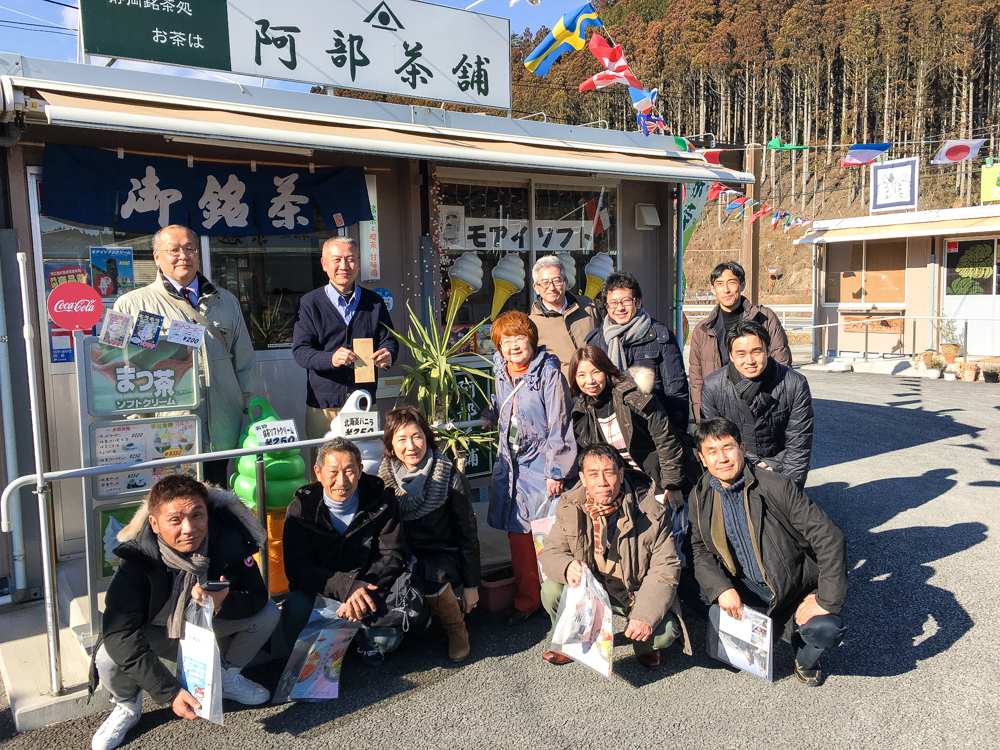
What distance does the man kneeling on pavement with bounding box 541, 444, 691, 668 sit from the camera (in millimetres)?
3287

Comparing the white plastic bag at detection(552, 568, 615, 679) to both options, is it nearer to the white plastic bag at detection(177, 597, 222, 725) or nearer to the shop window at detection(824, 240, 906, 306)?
the white plastic bag at detection(177, 597, 222, 725)

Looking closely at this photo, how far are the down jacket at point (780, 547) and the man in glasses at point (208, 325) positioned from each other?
8.57ft

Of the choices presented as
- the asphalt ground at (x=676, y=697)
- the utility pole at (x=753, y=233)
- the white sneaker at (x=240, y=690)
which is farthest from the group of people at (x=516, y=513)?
the utility pole at (x=753, y=233)

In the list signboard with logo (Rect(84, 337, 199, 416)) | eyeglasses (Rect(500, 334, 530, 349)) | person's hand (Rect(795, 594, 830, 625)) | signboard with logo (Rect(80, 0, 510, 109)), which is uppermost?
signboard with logo (Rect(80, 0, 510, 109))

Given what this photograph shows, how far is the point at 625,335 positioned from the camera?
4.27 m

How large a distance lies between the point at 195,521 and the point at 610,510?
1.79 meters

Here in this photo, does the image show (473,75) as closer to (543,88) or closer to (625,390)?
(625,390)

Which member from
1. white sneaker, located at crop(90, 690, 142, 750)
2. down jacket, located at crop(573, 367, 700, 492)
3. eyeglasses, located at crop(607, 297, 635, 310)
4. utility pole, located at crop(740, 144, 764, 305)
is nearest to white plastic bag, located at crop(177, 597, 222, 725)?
white sneaker, located at crop(90, 690, 142, 750)

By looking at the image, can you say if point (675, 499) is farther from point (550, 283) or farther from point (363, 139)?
point (363, 139)

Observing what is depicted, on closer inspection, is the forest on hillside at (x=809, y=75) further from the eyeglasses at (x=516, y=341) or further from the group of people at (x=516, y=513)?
the eyeglasses at (x=516, y=341)

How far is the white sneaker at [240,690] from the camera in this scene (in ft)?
10.2

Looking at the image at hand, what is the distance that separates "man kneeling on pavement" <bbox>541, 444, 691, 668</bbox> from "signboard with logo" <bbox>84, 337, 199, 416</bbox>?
1.99 m

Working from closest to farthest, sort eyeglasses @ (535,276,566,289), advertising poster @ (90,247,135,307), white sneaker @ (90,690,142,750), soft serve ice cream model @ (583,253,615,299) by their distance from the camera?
white sneaker @ (90,690,142,750)
eyeglasses @ (535,276,566,289)
advertising poster @ (90,247,135,307)
soft serve ice cream model @ (583,253,615,299)

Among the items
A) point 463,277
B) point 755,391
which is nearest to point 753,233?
point 463,277
